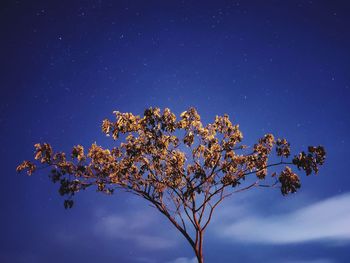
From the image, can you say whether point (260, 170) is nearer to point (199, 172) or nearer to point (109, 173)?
point (199, 172)

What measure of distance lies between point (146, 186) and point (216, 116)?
5828 mm

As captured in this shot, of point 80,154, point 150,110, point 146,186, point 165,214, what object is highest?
point 150,110

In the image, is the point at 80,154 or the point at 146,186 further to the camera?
the point at 146,186

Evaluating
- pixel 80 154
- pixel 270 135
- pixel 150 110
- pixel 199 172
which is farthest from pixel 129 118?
pixel 270 135

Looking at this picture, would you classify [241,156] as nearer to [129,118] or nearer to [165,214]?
[165,214]

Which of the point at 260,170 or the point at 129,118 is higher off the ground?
the point at 129,118

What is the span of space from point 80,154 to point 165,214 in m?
5.90

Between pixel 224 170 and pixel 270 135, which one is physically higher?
pixel 270 135

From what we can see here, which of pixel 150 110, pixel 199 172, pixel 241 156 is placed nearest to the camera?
pixel 150 110

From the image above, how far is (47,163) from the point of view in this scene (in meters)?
18.6

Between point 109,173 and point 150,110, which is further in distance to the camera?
point 109,173

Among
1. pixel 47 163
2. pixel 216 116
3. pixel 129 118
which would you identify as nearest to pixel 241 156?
pixel 216 116

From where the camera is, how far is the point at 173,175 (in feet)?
64.9

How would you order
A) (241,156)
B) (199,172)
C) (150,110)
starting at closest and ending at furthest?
(150,110) → (199,172) → (241,156)
